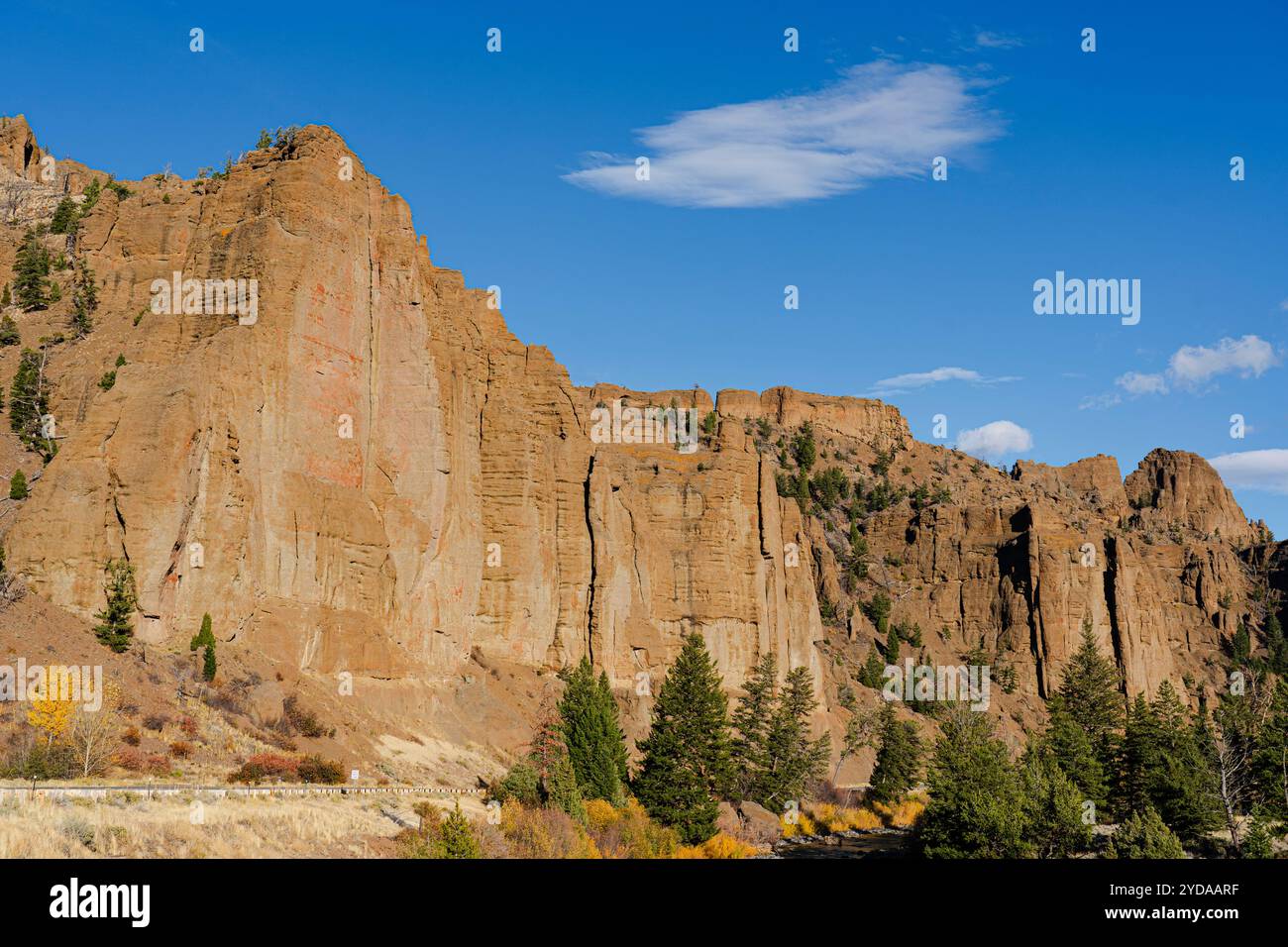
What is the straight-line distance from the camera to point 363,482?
5744 cm

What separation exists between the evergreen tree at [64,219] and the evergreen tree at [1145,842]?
62.7 metres

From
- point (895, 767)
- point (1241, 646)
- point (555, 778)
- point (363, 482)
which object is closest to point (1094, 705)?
point (895, 767)

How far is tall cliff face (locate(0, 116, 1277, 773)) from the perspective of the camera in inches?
1839

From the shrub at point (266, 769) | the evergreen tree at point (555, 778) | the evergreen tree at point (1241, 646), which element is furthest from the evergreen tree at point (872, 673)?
the shrub at point (266, 769)

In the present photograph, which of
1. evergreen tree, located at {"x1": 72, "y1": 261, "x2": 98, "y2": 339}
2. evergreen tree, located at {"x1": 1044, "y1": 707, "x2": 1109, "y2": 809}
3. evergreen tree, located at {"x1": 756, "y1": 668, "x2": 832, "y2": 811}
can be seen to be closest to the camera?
evergreen tree, located at {"x1": 72, "y1": 261, "x2": 98, "y2": 339}

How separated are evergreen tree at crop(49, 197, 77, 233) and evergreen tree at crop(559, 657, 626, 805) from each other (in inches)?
1700

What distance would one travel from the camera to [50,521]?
45219 millimetres

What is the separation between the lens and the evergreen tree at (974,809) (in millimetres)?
51312

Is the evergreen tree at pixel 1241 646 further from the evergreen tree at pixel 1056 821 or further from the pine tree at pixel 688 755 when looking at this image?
the pine tree at pixel 688 755

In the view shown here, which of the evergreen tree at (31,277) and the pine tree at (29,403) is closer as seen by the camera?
the pine tree at (29,403)

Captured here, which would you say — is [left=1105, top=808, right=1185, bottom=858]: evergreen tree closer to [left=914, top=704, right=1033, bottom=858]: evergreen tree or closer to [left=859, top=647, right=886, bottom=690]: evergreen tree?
[left=914, top=704, right=1033, bottom=858]: evergreen tree

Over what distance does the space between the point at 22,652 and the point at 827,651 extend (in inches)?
3300

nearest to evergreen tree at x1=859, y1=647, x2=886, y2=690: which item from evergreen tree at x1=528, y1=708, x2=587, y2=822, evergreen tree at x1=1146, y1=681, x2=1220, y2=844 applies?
evergreen tree at x1=1146, y1=681, x2=1220, y2=844

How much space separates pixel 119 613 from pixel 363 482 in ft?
51.1
